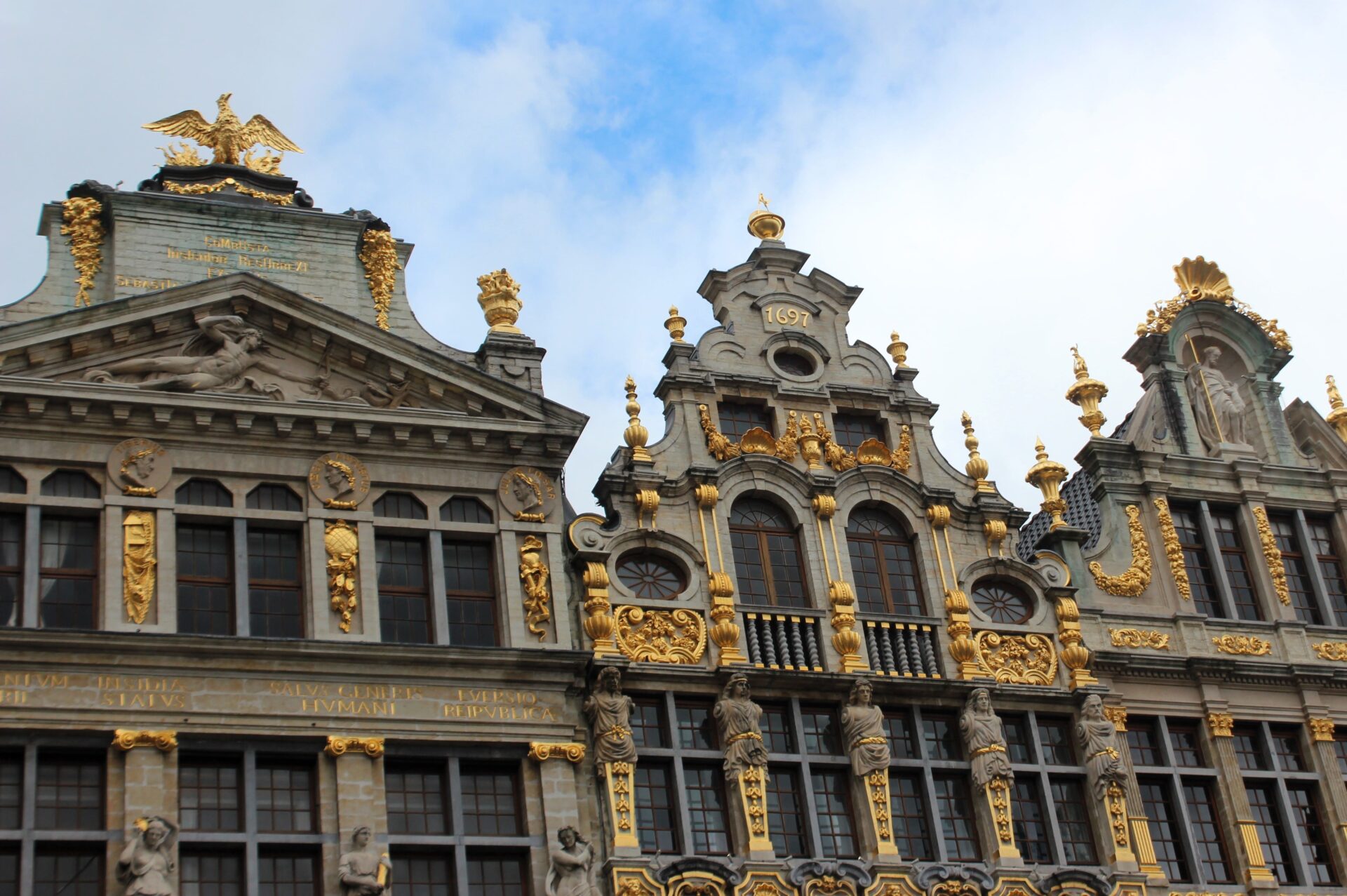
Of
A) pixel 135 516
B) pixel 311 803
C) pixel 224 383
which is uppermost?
pixel 224 383

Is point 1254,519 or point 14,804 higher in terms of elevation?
point 1254,519

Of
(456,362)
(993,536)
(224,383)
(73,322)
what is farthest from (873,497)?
(73,322)

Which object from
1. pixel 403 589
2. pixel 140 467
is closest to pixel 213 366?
pixel 140 467

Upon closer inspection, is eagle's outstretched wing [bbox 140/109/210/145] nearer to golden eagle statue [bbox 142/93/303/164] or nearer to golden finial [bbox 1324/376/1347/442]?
golden eagle statue [bbox 142/93/303/164]

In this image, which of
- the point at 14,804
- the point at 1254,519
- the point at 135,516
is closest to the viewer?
the point at 14,804

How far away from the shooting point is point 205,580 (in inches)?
1168

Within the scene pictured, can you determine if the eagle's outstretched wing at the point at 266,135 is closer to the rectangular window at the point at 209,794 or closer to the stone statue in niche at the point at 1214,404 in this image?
the rectangular window at the point at 209,794

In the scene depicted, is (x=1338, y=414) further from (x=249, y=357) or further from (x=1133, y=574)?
(x=249, y=357)

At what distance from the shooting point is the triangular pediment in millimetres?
30266

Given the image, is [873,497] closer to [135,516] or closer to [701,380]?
[701,380]

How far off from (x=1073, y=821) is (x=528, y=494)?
9.47 meters

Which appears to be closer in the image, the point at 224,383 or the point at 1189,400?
the point at 224,383

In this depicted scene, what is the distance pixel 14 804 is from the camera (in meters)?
27.1

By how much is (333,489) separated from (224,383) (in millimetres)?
2201
